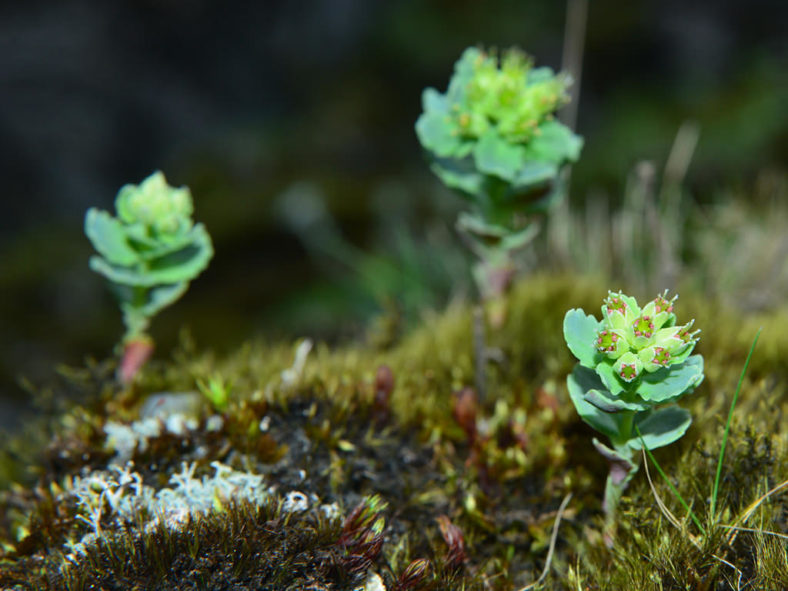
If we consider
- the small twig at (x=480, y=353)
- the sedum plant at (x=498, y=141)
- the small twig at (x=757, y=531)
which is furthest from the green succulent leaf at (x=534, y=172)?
the small twig at (x=757, y=531)

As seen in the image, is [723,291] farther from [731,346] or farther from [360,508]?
[360,508]

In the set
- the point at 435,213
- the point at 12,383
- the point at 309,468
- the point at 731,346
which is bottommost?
the point at 12,383

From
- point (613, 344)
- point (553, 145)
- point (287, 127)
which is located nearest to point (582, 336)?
point (613, 344)

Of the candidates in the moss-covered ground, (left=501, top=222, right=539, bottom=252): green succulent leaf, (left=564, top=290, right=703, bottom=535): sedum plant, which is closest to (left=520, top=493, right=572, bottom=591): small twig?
the moss-covered ground

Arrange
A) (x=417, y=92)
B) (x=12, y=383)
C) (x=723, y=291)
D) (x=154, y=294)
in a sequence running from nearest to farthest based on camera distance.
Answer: (x=154, y=294), (x=723, y=291), (x=12, y=383), (x=417, y=92)

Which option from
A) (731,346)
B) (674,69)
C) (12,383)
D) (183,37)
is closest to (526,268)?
(731,346)

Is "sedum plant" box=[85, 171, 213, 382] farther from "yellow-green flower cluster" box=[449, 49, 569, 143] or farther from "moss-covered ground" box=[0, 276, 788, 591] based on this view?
"yellow-green flower cluster" box=[449, 49, 569, 143]

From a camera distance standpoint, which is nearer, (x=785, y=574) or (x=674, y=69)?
(x=785, y=574)
